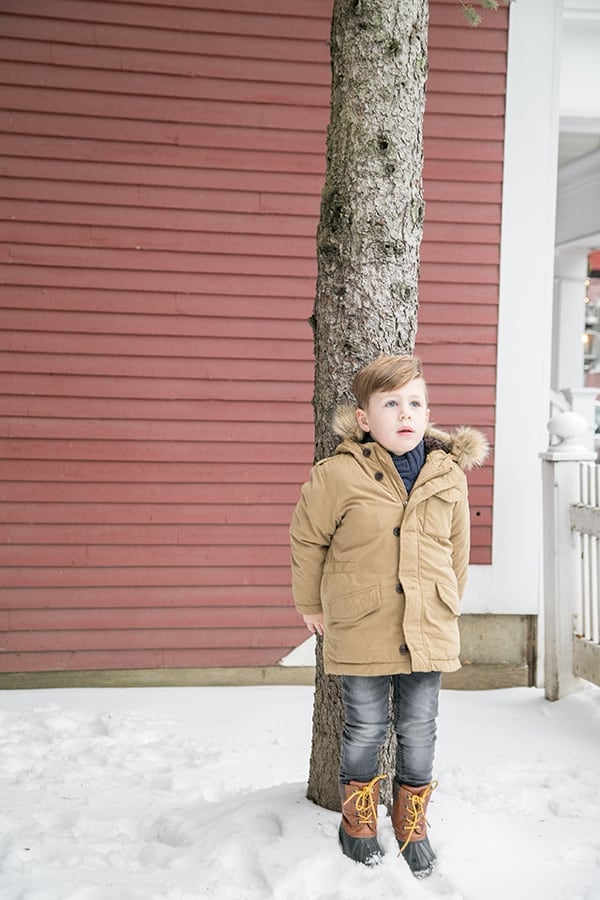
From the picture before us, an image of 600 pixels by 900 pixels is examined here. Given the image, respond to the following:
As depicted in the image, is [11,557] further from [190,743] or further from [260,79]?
[260,79]

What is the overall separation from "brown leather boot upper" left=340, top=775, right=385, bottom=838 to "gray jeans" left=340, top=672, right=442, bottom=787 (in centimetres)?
2

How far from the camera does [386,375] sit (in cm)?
258

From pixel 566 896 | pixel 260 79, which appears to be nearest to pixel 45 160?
pixel 260 79

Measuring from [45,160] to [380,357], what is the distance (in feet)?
8.95

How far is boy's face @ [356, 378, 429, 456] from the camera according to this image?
258 centimetres

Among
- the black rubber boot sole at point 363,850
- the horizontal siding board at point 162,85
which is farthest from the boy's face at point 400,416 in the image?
the horizontal siding board at point 162,85

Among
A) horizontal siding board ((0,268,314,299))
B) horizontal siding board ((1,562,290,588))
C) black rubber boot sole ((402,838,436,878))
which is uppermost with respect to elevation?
horizontal siding board ((0,268,314,299))

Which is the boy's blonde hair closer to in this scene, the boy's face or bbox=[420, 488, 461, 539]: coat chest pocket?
the boy's face

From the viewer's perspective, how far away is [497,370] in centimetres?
501

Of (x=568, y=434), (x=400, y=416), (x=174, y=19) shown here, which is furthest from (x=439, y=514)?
(x=174, y=19)

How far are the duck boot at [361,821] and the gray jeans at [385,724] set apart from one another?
27 millimetres

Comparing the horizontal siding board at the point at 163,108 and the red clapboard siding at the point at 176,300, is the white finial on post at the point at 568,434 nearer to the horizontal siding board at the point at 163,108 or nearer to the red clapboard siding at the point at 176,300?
the red clapboard siding at the point at 176,300

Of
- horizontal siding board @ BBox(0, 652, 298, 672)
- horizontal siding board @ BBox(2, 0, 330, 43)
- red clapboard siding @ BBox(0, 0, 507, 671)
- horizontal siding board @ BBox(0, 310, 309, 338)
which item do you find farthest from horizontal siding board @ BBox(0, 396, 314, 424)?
horizontal siding board @ BBox(2, 0, 330, 43)

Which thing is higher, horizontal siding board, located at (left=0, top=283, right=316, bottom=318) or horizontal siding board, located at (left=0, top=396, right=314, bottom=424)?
horizontal siding board, located at (left=0, top=283, right=316, bottom=318)
